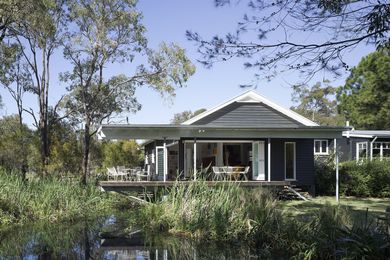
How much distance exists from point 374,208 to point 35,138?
2011cm

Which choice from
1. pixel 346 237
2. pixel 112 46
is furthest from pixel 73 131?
pixel 346 237

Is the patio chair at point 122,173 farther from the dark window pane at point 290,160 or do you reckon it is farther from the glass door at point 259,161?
the dark window pane at point 290,160

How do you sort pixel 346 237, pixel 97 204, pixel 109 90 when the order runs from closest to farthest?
pixel 346 237 < pixel 97 204 < pixel 109 90

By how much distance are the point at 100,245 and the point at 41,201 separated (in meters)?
5.23

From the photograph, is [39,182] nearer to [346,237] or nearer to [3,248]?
[3,248]

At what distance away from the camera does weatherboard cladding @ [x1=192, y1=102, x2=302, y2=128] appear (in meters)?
24.1

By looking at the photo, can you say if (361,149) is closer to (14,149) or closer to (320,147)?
(320,147)

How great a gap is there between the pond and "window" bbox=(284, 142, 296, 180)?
470 inches

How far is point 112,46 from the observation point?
28.8m

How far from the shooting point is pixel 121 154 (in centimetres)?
3341

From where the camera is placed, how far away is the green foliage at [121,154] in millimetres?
32875

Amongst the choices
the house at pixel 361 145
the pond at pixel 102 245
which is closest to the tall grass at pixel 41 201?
the pond at pixel 102 245

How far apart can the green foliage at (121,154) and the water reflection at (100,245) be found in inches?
707

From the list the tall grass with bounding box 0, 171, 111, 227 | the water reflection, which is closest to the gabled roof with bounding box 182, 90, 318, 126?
the tall grass with bounding box 0, 171, 111, 227
